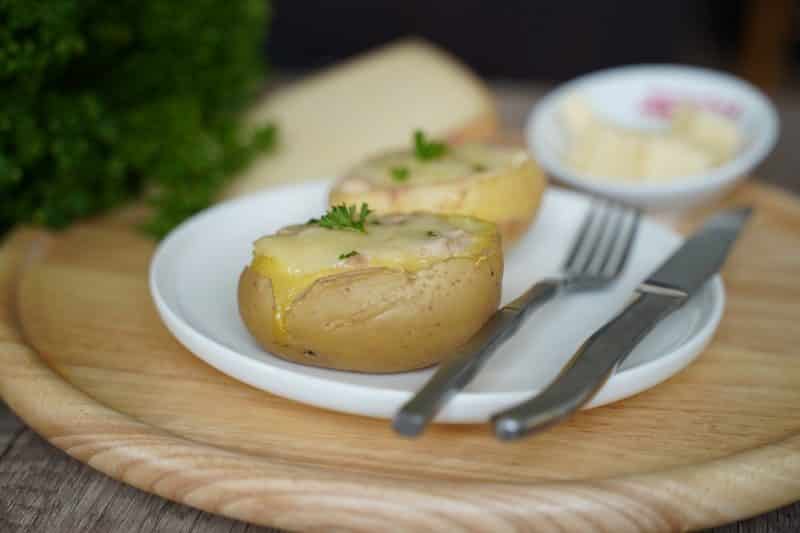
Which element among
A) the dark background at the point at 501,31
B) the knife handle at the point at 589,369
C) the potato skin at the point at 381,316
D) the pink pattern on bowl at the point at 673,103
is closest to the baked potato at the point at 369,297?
the potato skin at the point at 381,316

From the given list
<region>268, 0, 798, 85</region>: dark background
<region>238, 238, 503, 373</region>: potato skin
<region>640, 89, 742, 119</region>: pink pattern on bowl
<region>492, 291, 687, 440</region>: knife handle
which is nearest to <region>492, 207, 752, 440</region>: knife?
<region>492, 291, 687, 440</region>: knife handle

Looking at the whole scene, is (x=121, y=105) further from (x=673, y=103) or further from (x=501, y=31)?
(x=501, y=31)

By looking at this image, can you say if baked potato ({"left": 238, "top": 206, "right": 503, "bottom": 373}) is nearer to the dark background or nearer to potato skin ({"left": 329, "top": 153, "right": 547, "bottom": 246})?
potato skin ({"left": 329, "top": 153, "right": 547, "bottom": 246})

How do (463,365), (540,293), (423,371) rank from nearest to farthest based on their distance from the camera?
(463,365) < (423,371) < (540,293)

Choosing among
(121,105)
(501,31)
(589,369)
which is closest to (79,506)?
(589,369)

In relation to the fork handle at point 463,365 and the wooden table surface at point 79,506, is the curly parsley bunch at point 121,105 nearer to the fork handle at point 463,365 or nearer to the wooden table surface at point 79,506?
the wooden table surface at point 79,506

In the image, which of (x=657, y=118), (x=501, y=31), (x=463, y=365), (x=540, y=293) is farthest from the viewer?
(x=501, y=31)
